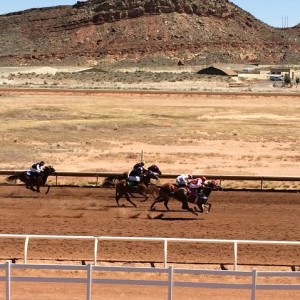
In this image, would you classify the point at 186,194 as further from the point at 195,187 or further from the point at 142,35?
the point at 142,35

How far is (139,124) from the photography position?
47844 mm

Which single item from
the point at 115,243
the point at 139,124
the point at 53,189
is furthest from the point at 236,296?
the point at 139,124

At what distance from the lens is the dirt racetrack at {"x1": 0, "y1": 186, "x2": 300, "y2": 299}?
609 inches

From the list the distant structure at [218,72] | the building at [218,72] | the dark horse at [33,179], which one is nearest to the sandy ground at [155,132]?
the dark horse at [33,179]

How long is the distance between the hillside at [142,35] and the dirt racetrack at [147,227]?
12868cm

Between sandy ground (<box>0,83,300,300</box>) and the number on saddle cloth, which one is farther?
the number on saddle cloth

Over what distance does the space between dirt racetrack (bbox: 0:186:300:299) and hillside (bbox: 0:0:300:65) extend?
5066 inches

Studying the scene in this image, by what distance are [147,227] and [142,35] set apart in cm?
14709

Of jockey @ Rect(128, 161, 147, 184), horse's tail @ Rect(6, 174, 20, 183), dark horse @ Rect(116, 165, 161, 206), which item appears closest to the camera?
dark horse @ Rect(116, 165, 161, 206)

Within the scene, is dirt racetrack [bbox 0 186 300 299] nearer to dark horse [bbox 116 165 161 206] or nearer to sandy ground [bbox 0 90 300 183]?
dark horse [bbox 116 165 161 206]

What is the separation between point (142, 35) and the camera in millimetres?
163000

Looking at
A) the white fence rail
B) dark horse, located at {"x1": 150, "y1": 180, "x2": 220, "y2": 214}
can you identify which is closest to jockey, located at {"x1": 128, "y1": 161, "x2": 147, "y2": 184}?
dark horse, located at {"x1": 150, "y1": 180, "x2": 220, "y2": 214}

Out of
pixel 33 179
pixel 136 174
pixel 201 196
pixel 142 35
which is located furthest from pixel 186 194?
pixel 142 35

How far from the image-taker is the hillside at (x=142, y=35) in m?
156
